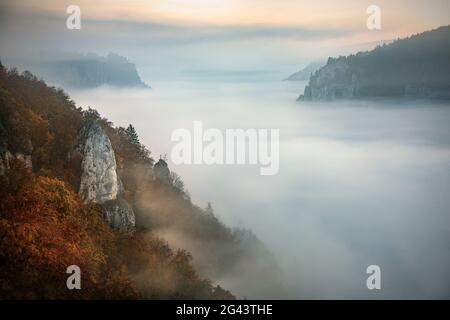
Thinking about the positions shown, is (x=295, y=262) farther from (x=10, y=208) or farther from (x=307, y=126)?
(x=307, y=126)

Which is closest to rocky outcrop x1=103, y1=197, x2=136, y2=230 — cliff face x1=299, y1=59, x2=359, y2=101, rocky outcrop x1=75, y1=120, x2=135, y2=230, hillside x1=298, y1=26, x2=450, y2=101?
rocky outcrop x1=75, y1=120, x2=135, y2=230

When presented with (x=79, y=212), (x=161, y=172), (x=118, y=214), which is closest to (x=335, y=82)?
(x=161, y=172)

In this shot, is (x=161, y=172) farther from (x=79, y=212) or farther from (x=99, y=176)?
(x=79, y=212)

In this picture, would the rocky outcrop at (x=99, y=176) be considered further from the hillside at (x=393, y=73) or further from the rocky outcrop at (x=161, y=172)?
the hillside at (x=393, y=73)

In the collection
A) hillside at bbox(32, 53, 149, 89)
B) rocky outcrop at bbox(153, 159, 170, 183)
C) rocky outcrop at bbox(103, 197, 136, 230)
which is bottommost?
rocky outcrop at bbox(103, 197, 136, 230)

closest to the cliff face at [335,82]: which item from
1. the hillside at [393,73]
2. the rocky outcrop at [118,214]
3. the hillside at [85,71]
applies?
the hillside at [393,73]

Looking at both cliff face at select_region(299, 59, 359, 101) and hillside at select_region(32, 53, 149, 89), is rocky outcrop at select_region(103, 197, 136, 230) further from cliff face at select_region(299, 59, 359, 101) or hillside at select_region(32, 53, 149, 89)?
cliff face at select_region(299, 59, 359, 101)
